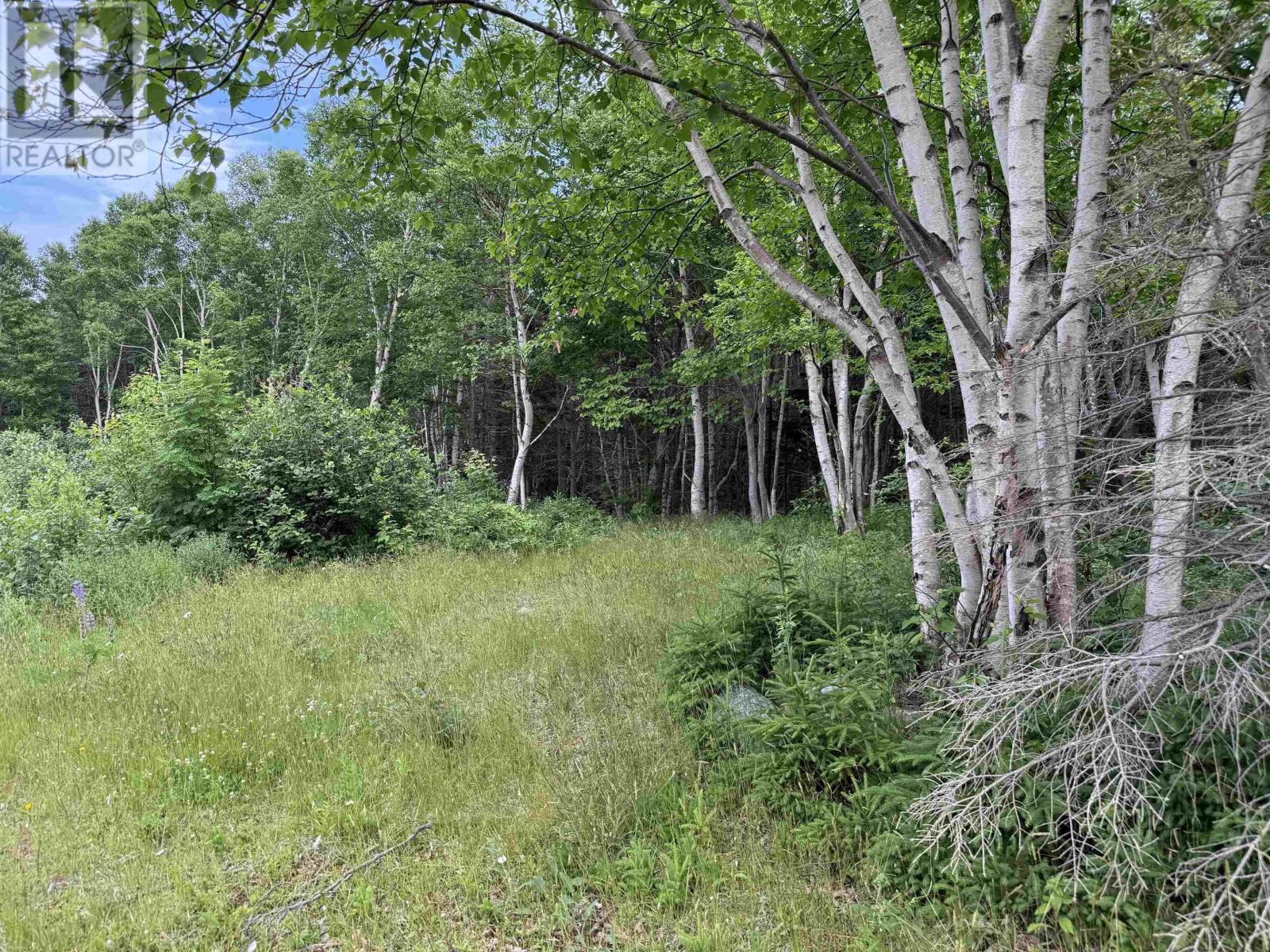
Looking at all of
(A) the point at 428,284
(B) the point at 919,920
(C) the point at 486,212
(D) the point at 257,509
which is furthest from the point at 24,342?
(B) the point at 919,920

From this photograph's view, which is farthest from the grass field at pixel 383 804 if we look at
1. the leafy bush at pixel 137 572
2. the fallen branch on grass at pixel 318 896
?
the leafy bush at pixel 137 572

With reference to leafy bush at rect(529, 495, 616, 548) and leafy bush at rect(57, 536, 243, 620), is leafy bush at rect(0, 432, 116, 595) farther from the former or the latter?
leafy bush at rect(529, 495, 616, 548)

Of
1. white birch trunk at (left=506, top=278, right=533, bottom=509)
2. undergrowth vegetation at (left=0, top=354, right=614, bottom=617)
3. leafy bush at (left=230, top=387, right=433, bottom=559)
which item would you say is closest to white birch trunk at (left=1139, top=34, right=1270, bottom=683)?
undergrowth vegetation at (left=0, top=354, right=614, bottom=617)

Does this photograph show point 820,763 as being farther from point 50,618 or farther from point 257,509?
point 257,509

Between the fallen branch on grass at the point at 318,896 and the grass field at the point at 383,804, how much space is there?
0.01 meters

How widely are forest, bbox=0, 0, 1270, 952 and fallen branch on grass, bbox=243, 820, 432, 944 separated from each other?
32 millimetres

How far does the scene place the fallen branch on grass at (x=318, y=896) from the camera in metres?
2.62

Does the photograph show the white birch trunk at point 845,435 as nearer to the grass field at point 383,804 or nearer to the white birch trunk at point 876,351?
the grass field at point 383,804

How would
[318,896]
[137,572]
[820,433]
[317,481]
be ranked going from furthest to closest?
[820,433]
[317,481]
[137,572]
[318,896]

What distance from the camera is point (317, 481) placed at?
34.6 ft

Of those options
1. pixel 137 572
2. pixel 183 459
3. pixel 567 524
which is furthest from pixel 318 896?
pixel 567 524

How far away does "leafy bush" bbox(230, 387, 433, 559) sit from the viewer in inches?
395

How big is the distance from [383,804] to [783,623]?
2.63 metres

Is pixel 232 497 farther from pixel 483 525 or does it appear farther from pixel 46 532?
pixel 483 525
